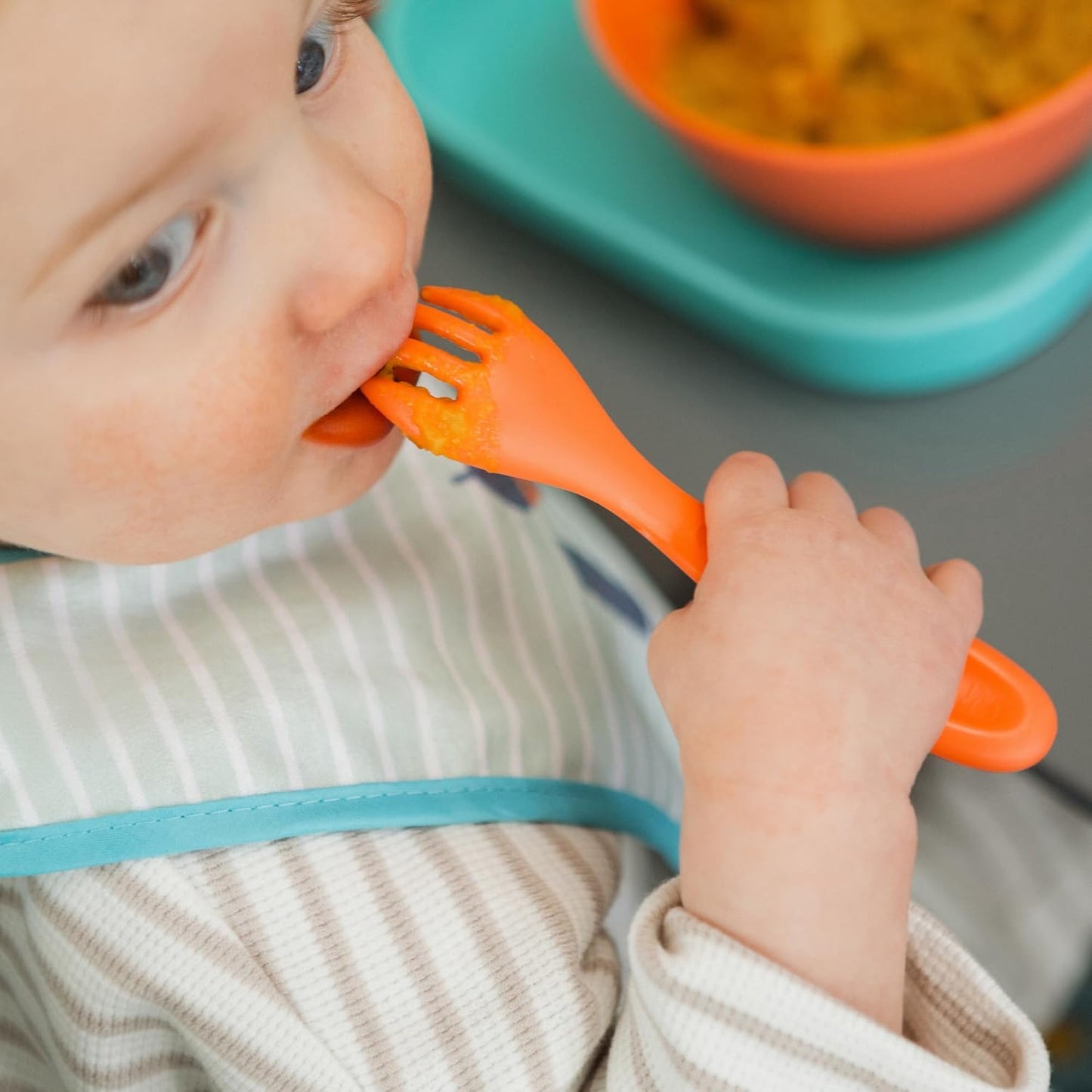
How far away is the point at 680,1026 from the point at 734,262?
0.47m

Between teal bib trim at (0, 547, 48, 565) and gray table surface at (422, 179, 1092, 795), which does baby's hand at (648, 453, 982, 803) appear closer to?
gray table surface at (422, 179, 1092, 795)

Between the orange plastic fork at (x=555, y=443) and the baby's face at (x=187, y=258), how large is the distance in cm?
3

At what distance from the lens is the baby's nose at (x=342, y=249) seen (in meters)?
0.43

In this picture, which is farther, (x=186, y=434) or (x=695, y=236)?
(x=695, y=236)

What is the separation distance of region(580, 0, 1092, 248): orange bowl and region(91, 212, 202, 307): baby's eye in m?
0.32

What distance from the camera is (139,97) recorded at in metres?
0.35

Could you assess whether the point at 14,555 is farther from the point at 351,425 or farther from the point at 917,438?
the point at 917,438

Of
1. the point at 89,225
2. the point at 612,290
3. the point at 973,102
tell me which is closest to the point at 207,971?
the point at 89,225

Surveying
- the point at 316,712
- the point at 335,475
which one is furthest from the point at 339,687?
the point at 335,475

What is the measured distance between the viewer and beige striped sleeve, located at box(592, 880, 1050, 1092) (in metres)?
0.45

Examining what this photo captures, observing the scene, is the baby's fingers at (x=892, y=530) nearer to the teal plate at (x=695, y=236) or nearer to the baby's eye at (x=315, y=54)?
the teal plate at (x=695, y=236)

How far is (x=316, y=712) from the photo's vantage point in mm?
576

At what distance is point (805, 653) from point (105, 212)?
0.32 m

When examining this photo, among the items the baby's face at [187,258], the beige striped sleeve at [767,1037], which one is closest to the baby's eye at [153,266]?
the baby's face at [187,258]
